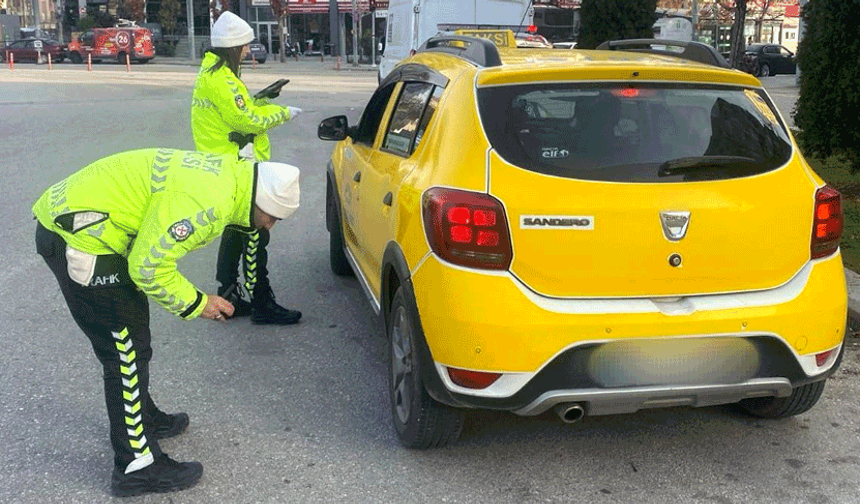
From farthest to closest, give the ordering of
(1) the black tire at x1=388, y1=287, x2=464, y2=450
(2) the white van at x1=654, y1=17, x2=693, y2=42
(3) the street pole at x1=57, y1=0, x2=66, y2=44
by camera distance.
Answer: (3) the street pole at x1=57, y1=0, x2=66, y2=44
(2) the white van at x1=654, y1=17, x2=693, y2=42
(1) the black tire at x1=388, y1=287, x2=464, y2=450

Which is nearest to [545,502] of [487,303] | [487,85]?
[487,303]

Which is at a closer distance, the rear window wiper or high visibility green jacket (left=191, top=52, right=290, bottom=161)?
the rear window wiper

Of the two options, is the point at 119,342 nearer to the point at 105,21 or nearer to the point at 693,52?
the point at 693,52

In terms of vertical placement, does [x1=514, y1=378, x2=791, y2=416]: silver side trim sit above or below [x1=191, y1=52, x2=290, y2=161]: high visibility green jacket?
below

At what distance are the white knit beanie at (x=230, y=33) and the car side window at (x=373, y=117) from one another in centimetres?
83

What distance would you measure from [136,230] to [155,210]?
171 millimetres

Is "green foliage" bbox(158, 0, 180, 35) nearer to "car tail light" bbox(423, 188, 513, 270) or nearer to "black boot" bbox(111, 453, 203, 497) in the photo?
"black boot" bbox(111, 453, 203, 497)

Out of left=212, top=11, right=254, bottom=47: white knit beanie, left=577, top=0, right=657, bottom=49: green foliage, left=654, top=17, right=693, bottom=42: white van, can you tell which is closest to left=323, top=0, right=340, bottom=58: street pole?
left=654, top=17, right=693, bottom=42: white van

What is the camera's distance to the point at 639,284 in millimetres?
3436

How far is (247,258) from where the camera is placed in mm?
5730

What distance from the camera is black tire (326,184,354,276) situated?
6.38 m

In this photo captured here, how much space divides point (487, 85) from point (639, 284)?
1000 millimetres

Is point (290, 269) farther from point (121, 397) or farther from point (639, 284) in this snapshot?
point (639, 284)

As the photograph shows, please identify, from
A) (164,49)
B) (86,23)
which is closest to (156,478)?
(164,49)
